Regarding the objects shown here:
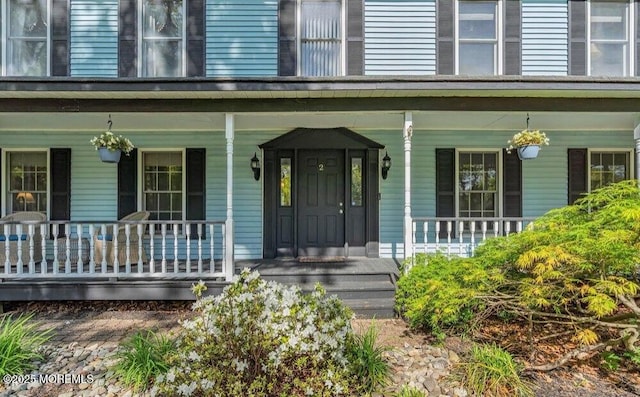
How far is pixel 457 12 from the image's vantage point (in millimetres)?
6023

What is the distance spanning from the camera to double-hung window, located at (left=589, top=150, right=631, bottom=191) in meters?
6.54

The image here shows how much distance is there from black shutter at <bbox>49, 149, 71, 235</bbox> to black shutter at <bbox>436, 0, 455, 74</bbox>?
22.0ft

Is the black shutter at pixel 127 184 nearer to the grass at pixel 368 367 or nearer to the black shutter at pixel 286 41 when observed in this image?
the black shutter at pixel 286 41

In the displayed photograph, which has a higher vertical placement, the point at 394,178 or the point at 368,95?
the point at 368,95

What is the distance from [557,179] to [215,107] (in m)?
6.09

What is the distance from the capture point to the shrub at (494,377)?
9.60 feet

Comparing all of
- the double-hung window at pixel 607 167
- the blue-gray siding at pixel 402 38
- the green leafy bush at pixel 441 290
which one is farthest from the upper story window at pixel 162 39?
the double-hung window at pixel 607 167

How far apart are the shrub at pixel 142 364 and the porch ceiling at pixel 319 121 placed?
3235mm

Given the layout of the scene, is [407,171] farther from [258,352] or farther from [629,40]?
[629,40]

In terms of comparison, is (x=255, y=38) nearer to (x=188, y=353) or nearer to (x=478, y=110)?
(x=478, y=110)

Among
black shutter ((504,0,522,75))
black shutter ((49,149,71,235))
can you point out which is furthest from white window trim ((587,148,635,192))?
black shutter ((49,149,71,235))

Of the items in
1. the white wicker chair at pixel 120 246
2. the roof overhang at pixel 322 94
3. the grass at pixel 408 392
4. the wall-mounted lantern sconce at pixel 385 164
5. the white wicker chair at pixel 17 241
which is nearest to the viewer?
the grass at pixel 408 392

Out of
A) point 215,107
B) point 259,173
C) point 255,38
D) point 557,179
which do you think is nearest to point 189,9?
point 255,38

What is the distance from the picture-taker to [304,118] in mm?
5668
